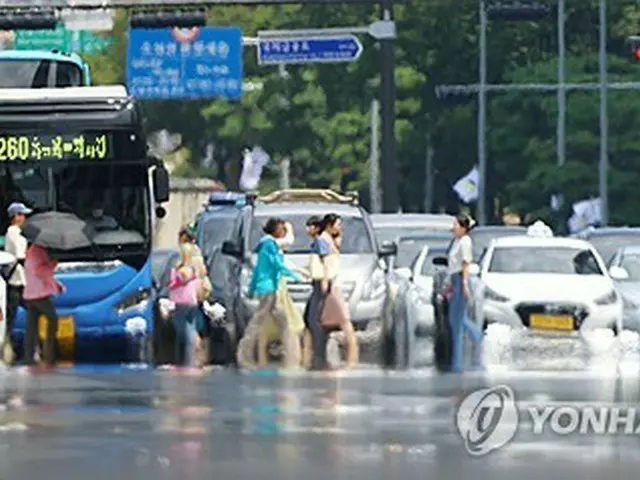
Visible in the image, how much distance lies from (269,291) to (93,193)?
2.07 m

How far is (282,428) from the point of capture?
743 inches

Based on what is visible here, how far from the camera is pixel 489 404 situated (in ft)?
69.2

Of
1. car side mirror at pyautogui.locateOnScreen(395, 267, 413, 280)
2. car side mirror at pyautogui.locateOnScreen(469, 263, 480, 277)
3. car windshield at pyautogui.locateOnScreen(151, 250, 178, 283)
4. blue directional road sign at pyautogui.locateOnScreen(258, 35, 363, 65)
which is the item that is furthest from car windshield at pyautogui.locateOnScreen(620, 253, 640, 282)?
blue directional road sign at pyautogui.locateOnScreen(258, 35, 363, 65)

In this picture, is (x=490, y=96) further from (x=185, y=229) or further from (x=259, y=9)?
(x=185, y=229)

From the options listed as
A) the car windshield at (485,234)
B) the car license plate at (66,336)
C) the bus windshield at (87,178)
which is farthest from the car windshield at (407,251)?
the car license plate at (66,336)

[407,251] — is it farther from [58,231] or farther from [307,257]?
[58,231]

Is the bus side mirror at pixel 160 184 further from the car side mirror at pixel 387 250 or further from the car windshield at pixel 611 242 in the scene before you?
the car windshield at pixel 611 242

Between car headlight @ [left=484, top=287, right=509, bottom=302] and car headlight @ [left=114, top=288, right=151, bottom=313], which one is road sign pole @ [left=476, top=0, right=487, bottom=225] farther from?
car headlight @ [left=114, top=288, right=151, bottom=313]

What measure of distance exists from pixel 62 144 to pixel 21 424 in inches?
389

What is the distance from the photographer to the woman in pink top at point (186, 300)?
2992 cm

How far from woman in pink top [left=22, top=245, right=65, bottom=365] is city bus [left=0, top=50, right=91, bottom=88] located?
4236 mm

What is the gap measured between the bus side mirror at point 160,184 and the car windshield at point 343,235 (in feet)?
7.40

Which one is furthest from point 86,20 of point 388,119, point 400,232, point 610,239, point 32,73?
point 32,73

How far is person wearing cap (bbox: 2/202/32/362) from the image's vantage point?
91.9ft
